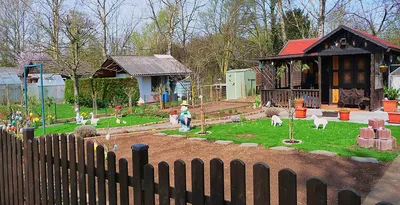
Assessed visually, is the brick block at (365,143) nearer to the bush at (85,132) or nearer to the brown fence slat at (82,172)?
the brown fence slat at (82,172)

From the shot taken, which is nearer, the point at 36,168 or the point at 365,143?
the point at 36,168

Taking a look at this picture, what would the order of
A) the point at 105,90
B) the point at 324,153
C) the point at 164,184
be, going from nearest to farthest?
the point at 164,184
the point at 324,153
the point at 105,90

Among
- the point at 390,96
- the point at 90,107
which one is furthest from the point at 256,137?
the point at 90,107

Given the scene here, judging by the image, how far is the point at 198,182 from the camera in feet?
6.97

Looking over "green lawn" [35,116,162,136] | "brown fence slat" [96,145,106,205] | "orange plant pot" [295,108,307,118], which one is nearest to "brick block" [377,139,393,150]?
"orange plant pot" [295,108,307,118]

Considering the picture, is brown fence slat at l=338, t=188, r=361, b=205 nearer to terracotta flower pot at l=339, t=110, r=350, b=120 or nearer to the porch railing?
terracotta flower pot at l=339, t=110, r=350, b=120

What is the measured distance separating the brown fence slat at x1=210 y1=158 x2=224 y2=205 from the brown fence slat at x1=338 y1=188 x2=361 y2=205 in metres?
0.67

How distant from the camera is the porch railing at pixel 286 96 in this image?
17.4m

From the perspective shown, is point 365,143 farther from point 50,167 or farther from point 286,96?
point 286,96

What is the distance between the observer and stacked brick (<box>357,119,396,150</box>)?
7.70 metres

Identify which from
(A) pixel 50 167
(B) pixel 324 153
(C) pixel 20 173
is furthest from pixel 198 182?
(B) pixel 324 153

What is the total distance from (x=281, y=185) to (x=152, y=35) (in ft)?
143

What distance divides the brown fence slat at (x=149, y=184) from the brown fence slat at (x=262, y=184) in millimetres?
795

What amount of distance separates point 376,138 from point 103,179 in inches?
270
